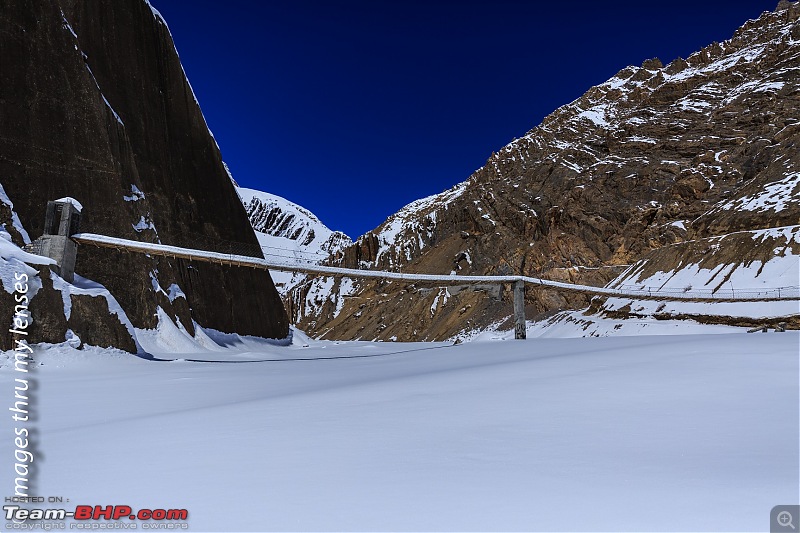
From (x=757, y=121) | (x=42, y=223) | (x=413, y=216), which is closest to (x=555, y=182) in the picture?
(x=757, y=121)

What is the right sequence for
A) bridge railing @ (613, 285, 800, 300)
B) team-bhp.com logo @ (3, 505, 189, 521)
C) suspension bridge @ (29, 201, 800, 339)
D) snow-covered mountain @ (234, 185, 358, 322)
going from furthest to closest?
snow-covered mountain @ (234, 185, 358, 322)
bridge railing @ (613, 285, 800, 300)
suspension bridge @ (29, 201, 800, 339)
team-bhp.com logo @ (3, 505, 189, 521)

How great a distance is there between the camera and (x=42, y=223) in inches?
597

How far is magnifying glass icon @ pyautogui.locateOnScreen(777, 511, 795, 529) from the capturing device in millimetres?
1843

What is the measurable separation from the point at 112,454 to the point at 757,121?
251 ft

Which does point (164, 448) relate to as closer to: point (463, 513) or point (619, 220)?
point (463, 513)

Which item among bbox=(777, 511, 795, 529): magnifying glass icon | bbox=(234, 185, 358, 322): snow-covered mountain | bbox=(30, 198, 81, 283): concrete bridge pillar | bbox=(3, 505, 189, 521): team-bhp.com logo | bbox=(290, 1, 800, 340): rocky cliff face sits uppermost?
bbox=(234, 185, 358, 322): snow-covered mountain

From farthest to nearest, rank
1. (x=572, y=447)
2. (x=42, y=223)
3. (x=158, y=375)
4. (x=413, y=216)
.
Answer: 1. (x=413, y=216)
2. (x=42, y=223)
3. (x=158, y=375)
4. (x=572, y=447)

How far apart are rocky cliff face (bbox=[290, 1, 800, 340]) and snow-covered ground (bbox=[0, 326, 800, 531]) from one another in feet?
129

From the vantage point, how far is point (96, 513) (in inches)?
93.1

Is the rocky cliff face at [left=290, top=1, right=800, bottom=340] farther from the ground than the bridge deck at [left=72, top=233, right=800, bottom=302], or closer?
farther from the ground

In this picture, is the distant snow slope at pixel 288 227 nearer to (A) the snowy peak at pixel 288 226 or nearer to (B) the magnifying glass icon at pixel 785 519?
(A) the snowy peak at pixel 288 226

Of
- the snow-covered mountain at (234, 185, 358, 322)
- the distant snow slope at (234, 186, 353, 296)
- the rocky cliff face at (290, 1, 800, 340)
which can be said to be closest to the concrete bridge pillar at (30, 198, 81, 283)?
the rocky cliff face at (290, 1, 800, 340)

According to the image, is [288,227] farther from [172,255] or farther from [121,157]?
[172,255]

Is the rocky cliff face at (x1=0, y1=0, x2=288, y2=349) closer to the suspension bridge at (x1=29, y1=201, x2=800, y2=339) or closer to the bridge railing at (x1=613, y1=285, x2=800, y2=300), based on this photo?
the suspension bridge at (x1=29, y1=201, x2=800, y2=339)
